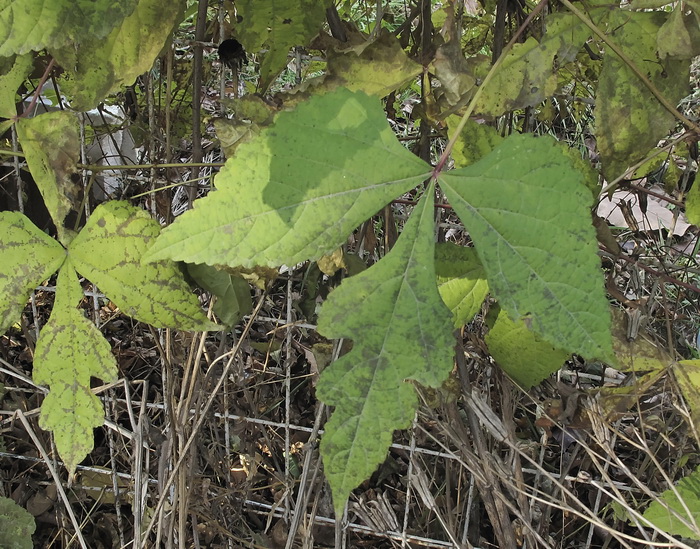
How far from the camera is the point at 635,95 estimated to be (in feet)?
3.28

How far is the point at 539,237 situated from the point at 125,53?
673 millimetres

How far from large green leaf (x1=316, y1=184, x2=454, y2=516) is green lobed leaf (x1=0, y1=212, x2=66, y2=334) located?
1.64 ft

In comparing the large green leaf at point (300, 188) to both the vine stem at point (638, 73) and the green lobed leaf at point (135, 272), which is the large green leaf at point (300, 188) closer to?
the green lobed leaf at point (135, 272)

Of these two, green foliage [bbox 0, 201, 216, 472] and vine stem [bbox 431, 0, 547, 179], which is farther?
green foliage [bbox 0, 201, 216, 472]

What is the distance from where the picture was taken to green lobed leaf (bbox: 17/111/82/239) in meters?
1.02

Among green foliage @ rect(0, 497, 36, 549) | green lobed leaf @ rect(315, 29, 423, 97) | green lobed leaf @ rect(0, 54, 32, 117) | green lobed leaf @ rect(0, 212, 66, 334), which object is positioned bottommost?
green foliage @ rect(0, 497, 36, 549)

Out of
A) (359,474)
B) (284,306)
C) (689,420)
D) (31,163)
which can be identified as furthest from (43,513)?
(689,420)

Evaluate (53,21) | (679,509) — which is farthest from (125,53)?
(679,509)

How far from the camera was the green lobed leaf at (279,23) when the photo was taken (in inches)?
42.4

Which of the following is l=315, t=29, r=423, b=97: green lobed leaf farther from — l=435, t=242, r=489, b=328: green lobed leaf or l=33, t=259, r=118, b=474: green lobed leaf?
l=33, t=259, r=118, b=474: green lobed leaf

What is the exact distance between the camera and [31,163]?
1.03 metres

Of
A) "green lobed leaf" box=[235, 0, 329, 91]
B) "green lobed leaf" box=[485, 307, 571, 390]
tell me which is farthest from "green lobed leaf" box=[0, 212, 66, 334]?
"green lobed leaf" box=[485, 307, 571, 390]

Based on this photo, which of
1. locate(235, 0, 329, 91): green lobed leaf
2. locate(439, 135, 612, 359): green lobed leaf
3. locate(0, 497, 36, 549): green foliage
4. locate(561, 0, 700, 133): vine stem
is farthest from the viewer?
locate(0, 497, 36, 549): green foliage

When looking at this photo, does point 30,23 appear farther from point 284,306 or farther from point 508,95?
point 284,306
